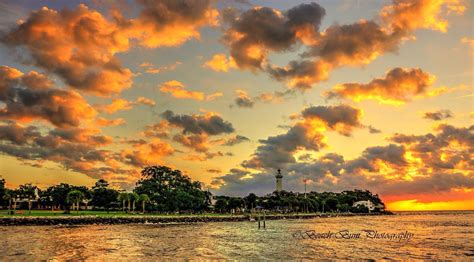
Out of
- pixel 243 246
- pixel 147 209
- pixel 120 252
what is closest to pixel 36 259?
pixel 120 252

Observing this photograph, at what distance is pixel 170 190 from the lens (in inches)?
6506

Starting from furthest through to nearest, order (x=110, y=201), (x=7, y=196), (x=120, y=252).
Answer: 1. (x=110, y=201)
2. (x=7, y=196)
3. (x=120, y=252)

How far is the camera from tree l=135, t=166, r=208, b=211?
155500 millimetres

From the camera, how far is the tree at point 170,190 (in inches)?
6122

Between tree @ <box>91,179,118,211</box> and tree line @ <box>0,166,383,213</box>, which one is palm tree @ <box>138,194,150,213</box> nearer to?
tree line @ <box>0,166,383,213</box>

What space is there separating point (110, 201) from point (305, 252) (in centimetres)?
13319

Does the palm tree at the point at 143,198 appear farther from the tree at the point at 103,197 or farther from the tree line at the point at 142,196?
the tree at the point at 103,197

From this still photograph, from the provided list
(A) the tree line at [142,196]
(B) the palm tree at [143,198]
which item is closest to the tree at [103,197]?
(A) the tree line at [142,196]

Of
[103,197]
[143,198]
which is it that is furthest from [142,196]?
[103,197]

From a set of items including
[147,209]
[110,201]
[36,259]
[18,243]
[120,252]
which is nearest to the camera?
[36,259]

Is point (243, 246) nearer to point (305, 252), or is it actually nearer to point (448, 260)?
point (305, 252)

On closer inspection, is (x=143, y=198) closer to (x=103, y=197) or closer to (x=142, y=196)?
(x=142, y=196)

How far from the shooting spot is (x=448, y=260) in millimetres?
45688

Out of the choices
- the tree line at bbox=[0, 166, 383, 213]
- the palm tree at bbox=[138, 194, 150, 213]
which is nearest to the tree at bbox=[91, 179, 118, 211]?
the tree line at bbox=[0, 166, 383, 213]
